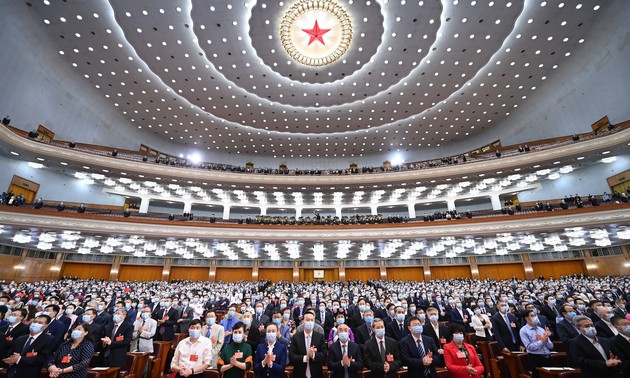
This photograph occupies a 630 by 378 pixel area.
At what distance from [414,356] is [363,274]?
66.3 ft

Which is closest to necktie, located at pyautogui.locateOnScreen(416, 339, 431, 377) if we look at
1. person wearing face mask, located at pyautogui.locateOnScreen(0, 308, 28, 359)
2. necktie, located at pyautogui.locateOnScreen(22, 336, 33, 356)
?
necktie, located at pyautogui.locateOnScreen(22, 336, 33, 356)

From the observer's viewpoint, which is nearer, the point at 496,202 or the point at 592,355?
the point at 592,355

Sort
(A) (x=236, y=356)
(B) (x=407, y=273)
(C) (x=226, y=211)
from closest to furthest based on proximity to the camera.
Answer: (A) (x=236, y=356)
(B) (x=407, y=273)
(C) (x=226, y=211)

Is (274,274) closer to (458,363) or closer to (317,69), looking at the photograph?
(317,69)

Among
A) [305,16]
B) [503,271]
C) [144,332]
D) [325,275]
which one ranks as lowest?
[144,332]

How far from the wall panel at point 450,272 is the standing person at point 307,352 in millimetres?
21021

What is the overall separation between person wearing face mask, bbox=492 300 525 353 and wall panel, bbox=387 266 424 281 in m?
18.5

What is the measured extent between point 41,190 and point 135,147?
23.7 ft

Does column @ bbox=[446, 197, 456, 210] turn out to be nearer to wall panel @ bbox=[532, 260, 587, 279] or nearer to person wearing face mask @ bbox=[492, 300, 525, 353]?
wall panel @ bbox=[532, 260, 587, 279]

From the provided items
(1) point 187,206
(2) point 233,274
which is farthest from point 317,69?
(2) point 233,274

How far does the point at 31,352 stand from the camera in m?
3.45

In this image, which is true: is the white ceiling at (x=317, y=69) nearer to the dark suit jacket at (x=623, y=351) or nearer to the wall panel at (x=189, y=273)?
the wall panel at (x=189, y=273)

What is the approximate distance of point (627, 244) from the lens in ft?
53.5

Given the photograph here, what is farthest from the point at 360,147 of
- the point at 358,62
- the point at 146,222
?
the point at 146,222
